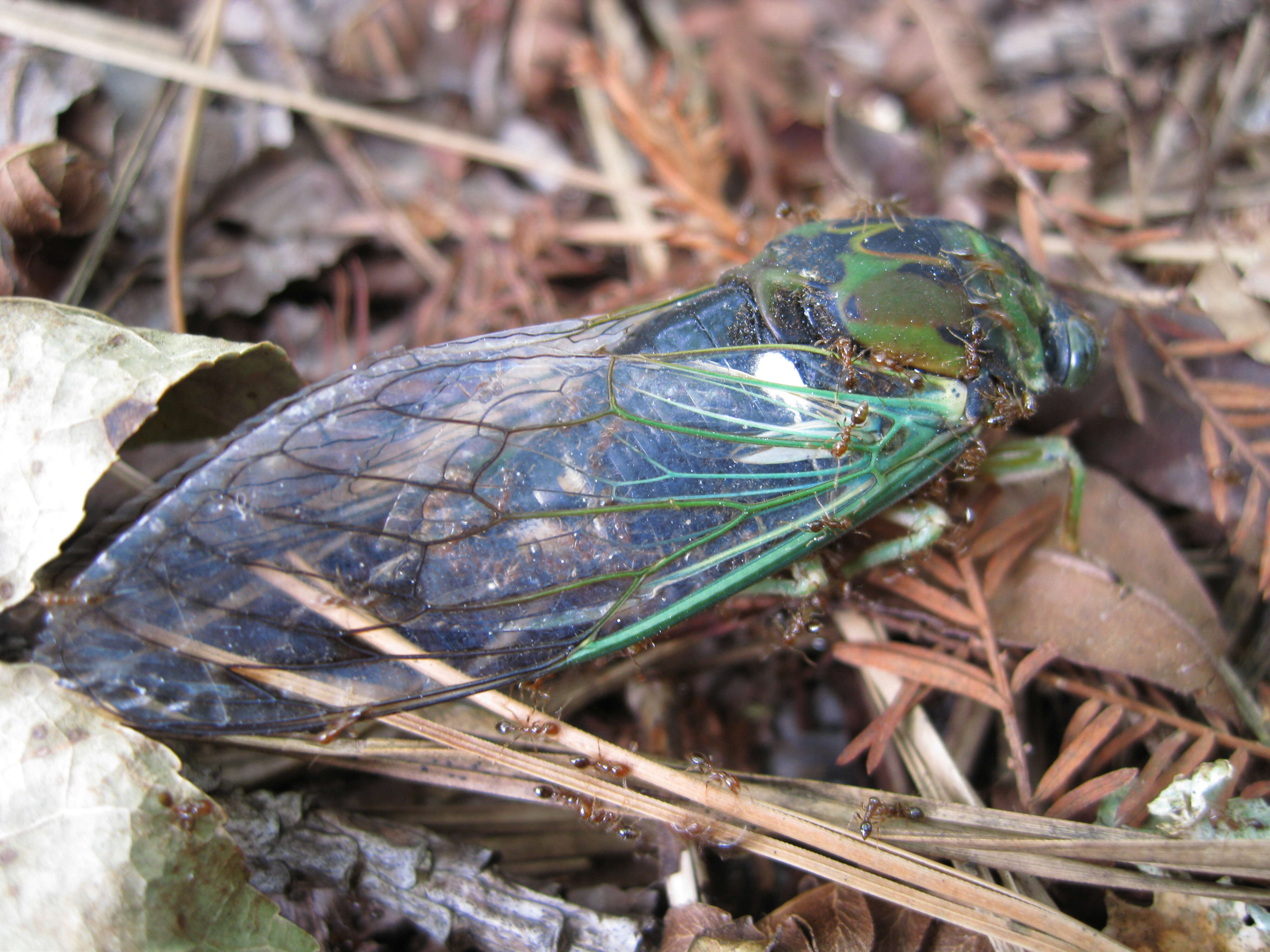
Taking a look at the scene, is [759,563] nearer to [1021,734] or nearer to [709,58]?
[1021,734]

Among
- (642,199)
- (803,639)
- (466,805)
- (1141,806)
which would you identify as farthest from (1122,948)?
(642,199)

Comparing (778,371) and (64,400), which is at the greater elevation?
(64,400)

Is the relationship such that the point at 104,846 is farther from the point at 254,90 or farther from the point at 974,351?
the point at 254,90

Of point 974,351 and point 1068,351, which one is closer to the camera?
point 974,351

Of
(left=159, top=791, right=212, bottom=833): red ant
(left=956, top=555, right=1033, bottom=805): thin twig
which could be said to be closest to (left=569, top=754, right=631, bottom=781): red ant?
(left=159, top=791, right=212, bottom=833): red ant

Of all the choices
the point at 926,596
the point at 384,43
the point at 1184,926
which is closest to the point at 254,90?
the point at 384,43

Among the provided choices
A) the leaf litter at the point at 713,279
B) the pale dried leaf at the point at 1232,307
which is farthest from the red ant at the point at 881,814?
the pale dried leaf at the point at 1232,307

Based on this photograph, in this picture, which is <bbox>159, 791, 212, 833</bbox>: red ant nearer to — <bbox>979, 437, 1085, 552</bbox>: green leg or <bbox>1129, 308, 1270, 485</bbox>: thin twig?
<bbox>979, 437, 1085, 552</bbox>: green leg
